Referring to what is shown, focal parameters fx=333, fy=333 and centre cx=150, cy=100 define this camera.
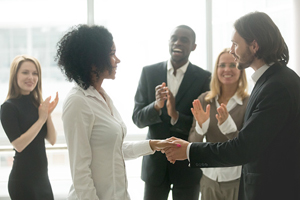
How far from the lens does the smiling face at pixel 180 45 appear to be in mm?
2799

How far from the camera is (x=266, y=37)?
1807 millimetres

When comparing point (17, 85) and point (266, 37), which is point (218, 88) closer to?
point (266, 37)

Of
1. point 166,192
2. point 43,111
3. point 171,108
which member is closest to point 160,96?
point 171,108

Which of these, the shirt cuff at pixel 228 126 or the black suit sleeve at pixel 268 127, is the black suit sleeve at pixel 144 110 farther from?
the black suit sleeve at pixel 268 127

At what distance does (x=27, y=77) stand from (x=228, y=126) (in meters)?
1.69

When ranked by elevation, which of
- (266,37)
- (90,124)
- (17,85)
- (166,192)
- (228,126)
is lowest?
(166,192)

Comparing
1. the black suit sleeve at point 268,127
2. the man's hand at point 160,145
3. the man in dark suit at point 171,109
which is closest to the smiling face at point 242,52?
the black suit sleeve at point 268,127

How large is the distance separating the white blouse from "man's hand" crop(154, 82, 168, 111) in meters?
0.76

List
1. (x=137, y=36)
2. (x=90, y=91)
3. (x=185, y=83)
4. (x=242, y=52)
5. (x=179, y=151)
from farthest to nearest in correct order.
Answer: (x=137, y=36) → (x=185, y=83) → (x=179, y=151) → (x=242, y=52) → (x=90, y=91)

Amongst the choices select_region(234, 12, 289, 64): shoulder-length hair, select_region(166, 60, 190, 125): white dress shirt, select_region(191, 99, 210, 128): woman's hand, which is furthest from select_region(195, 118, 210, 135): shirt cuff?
select_region(234, 12, 289, 64): shoulder-length hair

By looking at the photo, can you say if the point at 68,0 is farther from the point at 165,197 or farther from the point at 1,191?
the point at 165,197

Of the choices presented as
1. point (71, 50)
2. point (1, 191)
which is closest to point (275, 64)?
point (71, 50)

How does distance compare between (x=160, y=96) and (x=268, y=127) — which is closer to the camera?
(x=268, y=127)

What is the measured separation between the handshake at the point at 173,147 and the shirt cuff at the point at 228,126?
0.45 meters
